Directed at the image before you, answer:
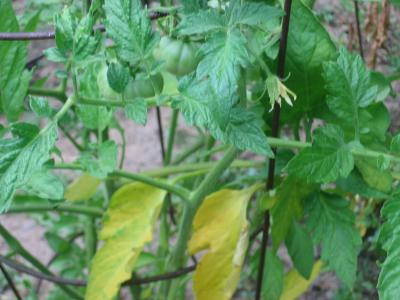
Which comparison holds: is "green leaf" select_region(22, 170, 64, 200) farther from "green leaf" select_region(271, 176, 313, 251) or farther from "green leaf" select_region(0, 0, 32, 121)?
"green leaf" select_region(271, 176, 313, 251)

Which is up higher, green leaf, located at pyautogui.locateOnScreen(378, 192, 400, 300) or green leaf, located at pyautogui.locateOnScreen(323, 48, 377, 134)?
green leaf, located at pyautogui.locateOnScreen(323, 48, 377, 134)

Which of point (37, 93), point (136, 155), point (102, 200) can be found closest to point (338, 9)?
point (136, 155)

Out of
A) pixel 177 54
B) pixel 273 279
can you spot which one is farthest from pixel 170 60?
pixel 273 279

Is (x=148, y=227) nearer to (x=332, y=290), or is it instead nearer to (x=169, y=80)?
(x=169, y=80)

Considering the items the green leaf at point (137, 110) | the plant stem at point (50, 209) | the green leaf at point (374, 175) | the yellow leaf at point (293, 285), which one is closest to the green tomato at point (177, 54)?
the green leaf at point (137, 110)

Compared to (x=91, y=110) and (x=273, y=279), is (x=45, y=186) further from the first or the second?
(x=273, y=279)

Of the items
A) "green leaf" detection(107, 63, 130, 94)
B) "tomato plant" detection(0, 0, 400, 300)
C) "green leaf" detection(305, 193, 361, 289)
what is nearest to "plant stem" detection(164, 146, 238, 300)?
"tomato plant" detection(0, 0, 400, 300)

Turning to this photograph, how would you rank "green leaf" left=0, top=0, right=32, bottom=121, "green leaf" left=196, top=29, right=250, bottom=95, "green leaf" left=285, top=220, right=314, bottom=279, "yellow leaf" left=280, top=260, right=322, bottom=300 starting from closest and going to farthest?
"green leaf" left=196, top=29, right=250, bottom=95 < "green leaf" left=0, top=0, right=32, bottom=121 < "green leaf" left=285, top=220, right=314, bottom=279 < "yellow leaf" left=280, top=260, right=322, bottom=300
